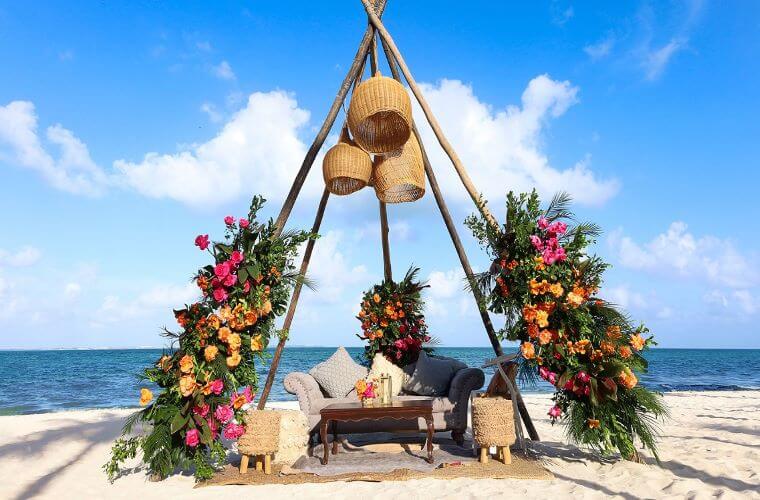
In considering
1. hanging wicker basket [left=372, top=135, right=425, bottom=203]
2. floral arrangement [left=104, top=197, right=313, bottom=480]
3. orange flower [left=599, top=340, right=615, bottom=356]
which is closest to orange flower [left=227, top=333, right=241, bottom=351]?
floral arrangement [left=104, top=197, right=313, bottom=480]

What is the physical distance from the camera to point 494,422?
4559 millimetres

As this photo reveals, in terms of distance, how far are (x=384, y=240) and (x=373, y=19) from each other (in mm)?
3002

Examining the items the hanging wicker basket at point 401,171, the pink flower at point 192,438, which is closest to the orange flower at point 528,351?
the hanging wicker basket at point 401,171

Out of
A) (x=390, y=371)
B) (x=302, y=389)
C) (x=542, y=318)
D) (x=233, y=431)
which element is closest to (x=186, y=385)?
(x=233, y=431)

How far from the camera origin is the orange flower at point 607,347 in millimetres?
4391

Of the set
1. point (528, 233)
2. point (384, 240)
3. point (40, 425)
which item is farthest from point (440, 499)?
point (40, 425)

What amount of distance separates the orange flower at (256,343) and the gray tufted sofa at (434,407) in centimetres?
105

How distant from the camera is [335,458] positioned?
502 centimetres

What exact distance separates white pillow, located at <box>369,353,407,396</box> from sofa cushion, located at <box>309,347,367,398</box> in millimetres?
198

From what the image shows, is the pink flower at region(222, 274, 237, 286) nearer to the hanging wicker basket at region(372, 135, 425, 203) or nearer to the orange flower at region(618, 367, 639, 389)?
the hanging wicker basket at region(372, 135, 425, 203)

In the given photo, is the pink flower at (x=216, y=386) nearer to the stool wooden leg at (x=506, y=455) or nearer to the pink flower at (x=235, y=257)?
the pink flower at (x=235, y=257)

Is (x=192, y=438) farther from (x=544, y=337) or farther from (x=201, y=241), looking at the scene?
(x=544, y=337)

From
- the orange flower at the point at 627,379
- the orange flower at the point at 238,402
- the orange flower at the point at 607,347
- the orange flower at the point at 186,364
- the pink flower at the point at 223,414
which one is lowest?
the pink flower at the point at 223,414

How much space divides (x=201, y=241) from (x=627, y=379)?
155 inches
